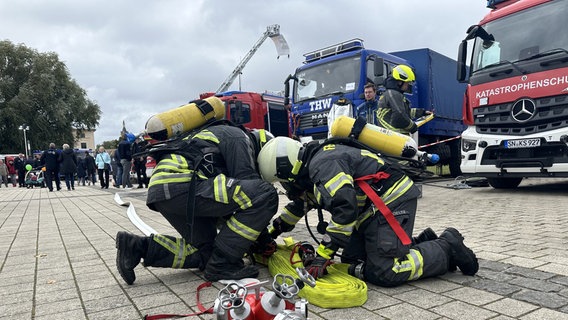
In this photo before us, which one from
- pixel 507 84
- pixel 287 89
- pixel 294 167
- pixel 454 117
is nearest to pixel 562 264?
pixel 294 167

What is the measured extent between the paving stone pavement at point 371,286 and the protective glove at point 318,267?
0.93ft

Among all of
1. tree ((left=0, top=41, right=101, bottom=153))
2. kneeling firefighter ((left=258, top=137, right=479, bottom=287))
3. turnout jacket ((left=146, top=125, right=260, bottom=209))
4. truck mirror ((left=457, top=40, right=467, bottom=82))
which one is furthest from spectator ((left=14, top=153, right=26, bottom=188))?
kneeling firefighter ((left=258, top=137, right=479, bottom=287))

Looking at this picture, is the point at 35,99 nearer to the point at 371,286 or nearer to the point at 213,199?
the point at 213,199

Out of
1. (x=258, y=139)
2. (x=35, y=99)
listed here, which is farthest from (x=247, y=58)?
(x=258, y=139)

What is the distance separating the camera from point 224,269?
2986 millimetres

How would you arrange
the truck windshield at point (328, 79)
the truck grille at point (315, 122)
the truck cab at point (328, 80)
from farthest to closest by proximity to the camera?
1. the truck grille at point (315, 122)
2. the truck windshield at point (328, 79)
3. the truck cab at point (328, 80)

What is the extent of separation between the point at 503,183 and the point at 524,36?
3.02 m

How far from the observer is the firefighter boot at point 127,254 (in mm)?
2957

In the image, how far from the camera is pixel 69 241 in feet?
16.1

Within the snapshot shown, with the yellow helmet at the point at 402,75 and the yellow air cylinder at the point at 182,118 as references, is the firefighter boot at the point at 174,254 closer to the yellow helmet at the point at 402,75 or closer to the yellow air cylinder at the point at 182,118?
the yellow air cylinder at the point at 182,118

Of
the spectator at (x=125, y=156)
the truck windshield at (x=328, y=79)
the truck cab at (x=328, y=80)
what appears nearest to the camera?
the truck cab at (x=328, y=80)

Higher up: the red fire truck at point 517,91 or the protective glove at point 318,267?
the red fire truck at point 517,91

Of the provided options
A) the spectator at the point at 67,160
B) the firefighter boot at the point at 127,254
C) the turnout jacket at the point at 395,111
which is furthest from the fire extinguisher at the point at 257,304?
the spectator at the point at 67,160

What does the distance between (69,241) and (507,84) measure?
22.4ft
